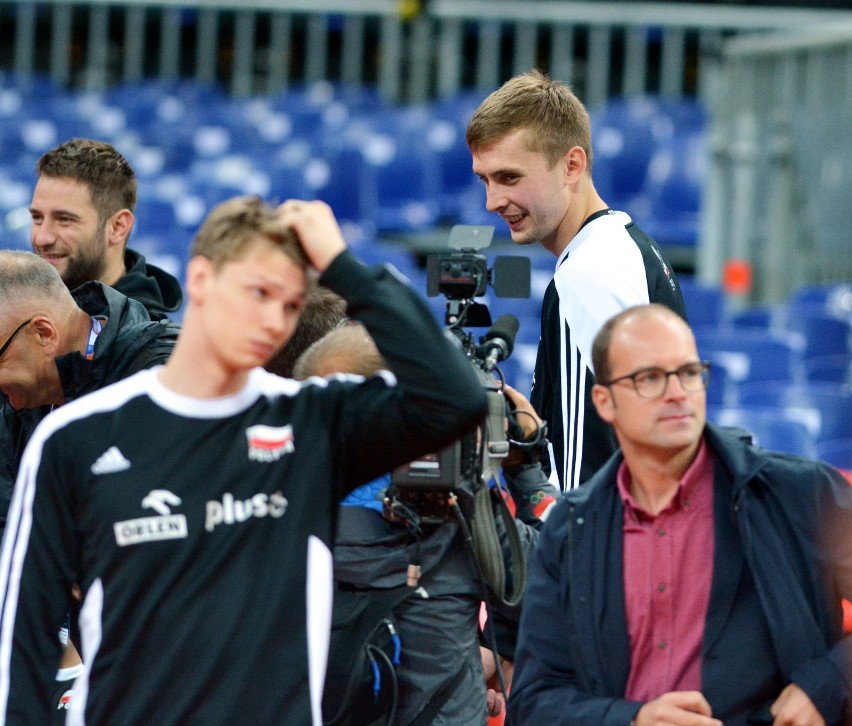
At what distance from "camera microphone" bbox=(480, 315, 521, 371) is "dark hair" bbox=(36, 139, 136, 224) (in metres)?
1.58

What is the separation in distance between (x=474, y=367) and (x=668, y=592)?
24.8 inches

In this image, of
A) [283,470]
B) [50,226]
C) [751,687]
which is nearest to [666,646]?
[751,687]

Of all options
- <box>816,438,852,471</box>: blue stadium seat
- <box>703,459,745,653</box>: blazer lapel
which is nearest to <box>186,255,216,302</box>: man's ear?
<box>703,459,745,653</box>: blazer lapel

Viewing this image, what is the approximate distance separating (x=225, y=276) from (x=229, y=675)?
0.59m

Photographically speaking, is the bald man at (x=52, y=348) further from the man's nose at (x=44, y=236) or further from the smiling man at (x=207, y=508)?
the smiling man at (x=207, y=508)

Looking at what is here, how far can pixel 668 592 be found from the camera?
2424mm

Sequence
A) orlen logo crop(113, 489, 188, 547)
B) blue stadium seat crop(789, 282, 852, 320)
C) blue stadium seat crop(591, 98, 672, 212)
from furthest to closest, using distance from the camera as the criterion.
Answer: blue stadium seat crop(591, 98, 672, 212), blue stadium seat crop(789, 282, 852, 320), orlen logo crop(113, 489, 188, 547)

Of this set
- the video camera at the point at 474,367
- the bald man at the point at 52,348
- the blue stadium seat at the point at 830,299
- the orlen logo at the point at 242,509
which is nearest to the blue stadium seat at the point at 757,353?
the blue stadium seat at the point at 830,299

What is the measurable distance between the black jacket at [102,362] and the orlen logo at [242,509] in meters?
1.04

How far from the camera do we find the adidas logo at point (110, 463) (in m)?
2.16

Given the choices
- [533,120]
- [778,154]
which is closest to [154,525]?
[533,120]

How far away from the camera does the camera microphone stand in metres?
2.88

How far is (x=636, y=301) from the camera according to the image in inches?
119

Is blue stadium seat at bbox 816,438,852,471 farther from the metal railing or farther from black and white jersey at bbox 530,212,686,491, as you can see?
the metal railing
